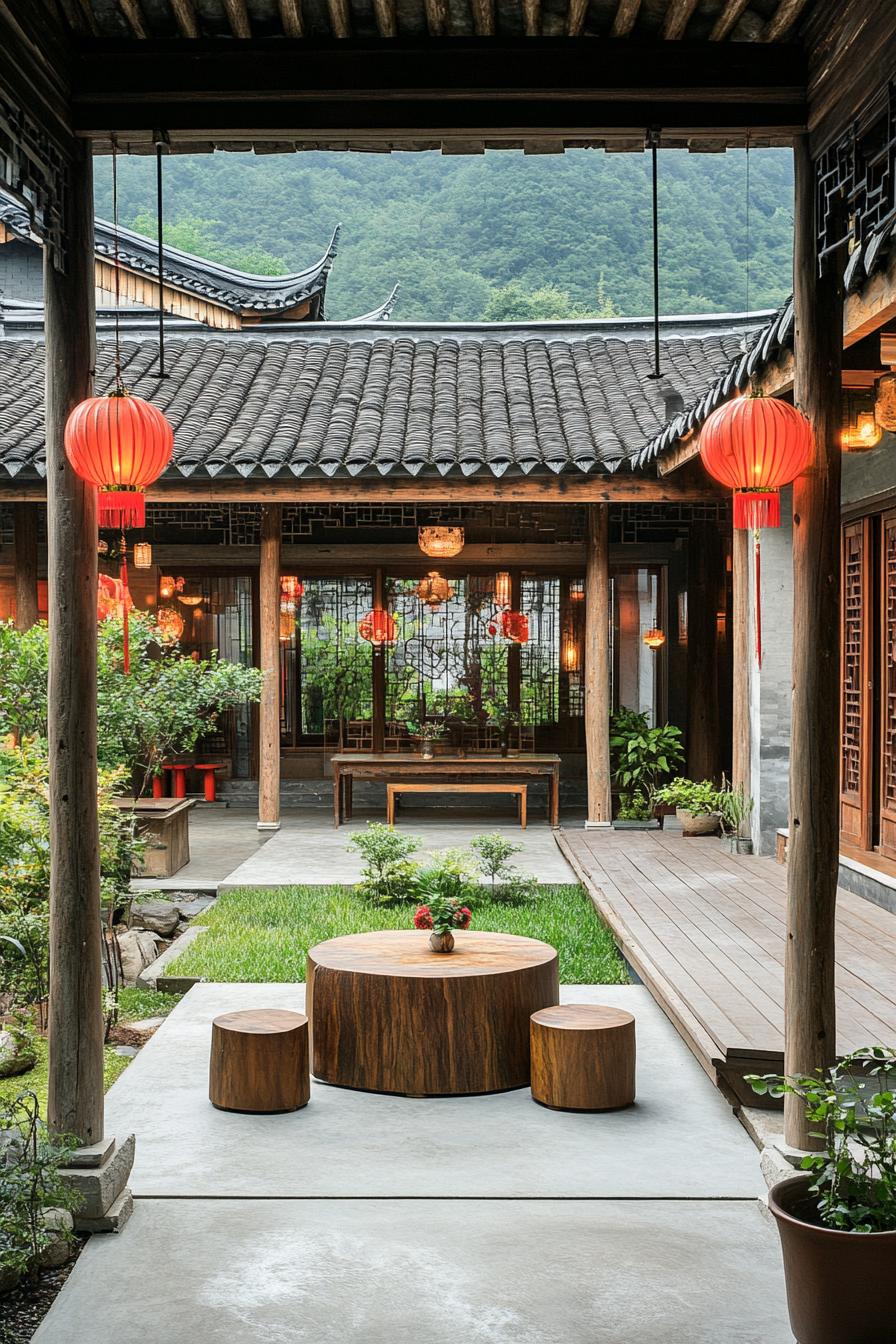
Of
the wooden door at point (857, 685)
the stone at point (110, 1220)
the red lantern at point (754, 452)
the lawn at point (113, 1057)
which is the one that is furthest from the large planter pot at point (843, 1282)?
the wooden door at point (857, 685)

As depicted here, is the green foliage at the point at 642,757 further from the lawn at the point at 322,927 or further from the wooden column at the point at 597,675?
the lawn at the point at 322,927

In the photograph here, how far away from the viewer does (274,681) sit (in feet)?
35.7

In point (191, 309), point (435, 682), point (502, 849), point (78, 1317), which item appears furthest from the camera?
point (191, 309)

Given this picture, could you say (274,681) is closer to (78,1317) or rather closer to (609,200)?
(78,1317)

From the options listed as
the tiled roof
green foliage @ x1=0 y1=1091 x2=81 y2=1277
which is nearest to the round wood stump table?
green foliage @ x1=0 y1=1091 x2=81 y2=1277

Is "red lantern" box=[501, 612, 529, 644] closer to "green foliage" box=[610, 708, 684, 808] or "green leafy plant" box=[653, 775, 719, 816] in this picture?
"green foliage" box=[610, 708, 684, 808]

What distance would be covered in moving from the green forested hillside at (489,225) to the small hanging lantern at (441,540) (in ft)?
84.2

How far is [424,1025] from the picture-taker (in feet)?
16.8

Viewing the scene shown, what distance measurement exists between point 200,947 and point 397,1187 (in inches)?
142

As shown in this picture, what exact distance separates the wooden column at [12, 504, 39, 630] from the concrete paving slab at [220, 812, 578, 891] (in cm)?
306

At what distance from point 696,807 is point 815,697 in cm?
678

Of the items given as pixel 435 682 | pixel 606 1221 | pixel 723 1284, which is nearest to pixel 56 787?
pixel 606 1221

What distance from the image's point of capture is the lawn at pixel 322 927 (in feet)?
22.9

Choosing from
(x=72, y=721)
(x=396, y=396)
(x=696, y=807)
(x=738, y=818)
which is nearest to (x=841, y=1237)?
(x=72, y=721)
